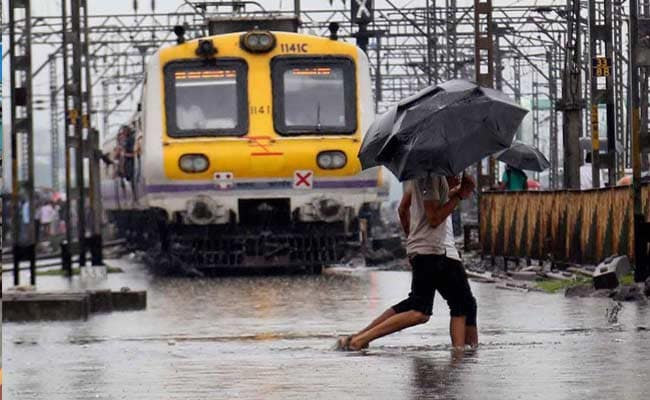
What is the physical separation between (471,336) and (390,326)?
1.71 feet

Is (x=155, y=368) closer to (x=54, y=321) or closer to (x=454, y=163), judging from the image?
(x=454, y=163)

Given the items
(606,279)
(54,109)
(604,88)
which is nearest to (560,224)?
(604,88)

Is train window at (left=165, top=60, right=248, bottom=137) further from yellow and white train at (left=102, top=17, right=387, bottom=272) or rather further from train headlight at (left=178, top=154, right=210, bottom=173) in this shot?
train headlight at (left=178, top=154, right=210, bottom=173)

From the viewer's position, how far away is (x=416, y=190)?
38.8 ft

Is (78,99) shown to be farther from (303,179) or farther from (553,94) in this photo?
(553,94)

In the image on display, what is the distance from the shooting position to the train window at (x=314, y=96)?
82.8ft

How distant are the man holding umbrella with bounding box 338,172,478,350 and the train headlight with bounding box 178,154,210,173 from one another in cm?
1341

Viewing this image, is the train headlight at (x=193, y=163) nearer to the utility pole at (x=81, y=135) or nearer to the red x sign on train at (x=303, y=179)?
the red x sign on train at (x=303, y=179)

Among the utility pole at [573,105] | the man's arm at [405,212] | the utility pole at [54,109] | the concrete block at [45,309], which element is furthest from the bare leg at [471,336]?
the utility pole at [54,109]

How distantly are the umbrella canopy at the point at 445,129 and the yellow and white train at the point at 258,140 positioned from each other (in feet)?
41.5

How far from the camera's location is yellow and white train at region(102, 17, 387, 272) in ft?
82.4

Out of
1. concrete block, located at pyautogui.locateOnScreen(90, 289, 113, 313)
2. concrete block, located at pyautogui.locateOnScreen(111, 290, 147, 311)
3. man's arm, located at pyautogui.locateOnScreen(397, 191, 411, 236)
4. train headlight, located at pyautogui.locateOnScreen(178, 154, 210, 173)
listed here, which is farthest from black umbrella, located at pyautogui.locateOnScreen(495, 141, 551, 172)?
man's arm, located at pyautogui.locateOnScreen(397, 191, 411, 236)

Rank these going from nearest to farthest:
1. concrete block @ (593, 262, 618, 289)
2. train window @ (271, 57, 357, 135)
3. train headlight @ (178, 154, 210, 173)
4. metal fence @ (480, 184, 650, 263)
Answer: concrete block @ (593, 262, 618, 289) → metal fence @ (480, 184, 650, 263) → train headlight @ (178, 154, 210, 173) → train window @ (271, 57, 357, 135)

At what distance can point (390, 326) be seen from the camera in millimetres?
11766
